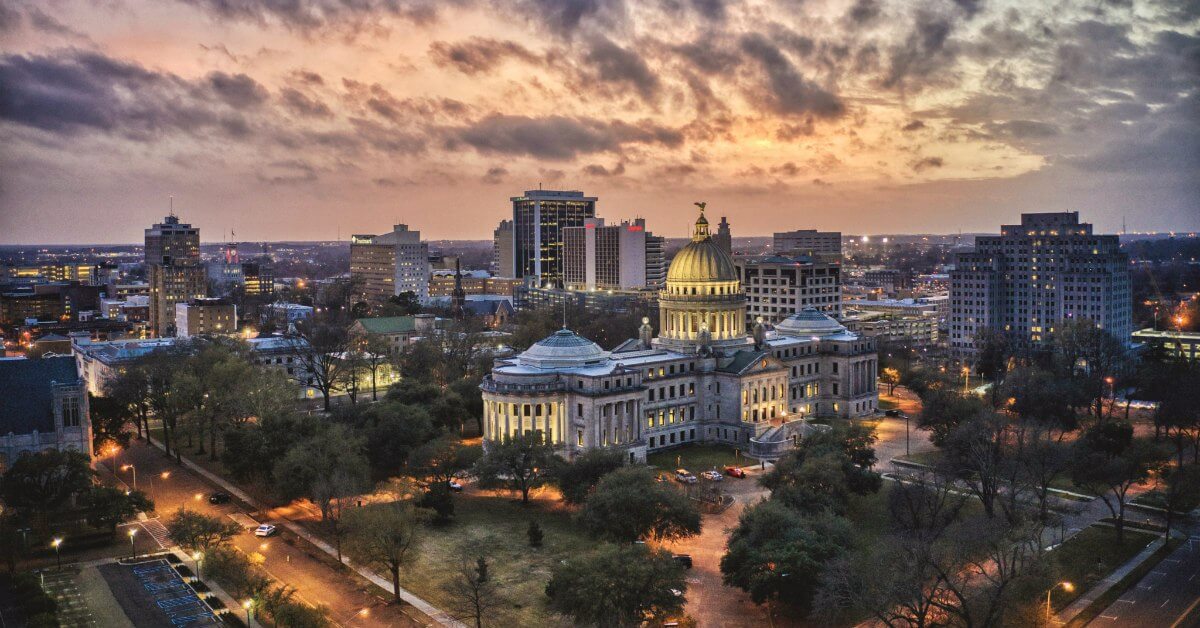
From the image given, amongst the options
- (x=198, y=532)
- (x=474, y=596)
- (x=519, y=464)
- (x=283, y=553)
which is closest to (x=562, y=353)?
(x=519, y=464)

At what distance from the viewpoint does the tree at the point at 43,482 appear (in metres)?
69.0

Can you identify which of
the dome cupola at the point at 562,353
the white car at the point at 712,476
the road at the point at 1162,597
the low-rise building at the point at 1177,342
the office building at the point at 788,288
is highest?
the office building at the point at 788,288

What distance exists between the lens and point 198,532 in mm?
63844

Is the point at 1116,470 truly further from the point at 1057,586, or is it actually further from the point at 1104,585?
the point at 1057,586

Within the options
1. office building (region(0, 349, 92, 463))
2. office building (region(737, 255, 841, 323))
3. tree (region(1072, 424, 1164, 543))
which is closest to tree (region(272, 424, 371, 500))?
office building (region(0, 349, 92, 463))

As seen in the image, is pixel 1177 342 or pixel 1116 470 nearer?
pixel 1116 470

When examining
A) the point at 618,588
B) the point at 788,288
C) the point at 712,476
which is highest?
the point at 788,288

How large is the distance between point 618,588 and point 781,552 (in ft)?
37.1

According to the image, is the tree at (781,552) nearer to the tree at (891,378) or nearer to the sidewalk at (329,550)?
the sidewalk at (329,550)

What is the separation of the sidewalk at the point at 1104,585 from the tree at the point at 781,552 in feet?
43.0

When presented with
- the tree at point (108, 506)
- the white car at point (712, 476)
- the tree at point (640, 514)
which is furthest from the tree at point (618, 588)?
the tree at point (108, 506)

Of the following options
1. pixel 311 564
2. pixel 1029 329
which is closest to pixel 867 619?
pixel 311 564

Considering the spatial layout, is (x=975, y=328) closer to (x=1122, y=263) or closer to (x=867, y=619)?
(x=1122, y=263)

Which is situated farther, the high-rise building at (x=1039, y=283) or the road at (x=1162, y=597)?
the high-rise building at (x=1039, y=283)
